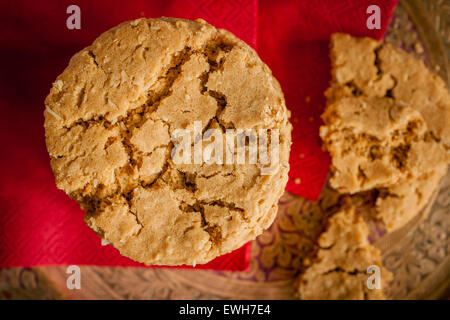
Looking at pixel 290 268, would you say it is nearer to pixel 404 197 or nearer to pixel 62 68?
pixel 404 197

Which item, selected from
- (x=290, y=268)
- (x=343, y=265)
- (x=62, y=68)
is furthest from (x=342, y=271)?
(x=62, y=68)

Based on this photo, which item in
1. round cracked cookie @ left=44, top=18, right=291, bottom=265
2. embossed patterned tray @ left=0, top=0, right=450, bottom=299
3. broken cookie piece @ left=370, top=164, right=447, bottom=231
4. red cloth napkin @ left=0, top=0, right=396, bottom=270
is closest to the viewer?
round cracked cookie @ left=44, top=18, right=291, bottom=265

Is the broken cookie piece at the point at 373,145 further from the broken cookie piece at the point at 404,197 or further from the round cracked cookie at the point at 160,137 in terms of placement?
the round cracked cookie at the point at 160,137

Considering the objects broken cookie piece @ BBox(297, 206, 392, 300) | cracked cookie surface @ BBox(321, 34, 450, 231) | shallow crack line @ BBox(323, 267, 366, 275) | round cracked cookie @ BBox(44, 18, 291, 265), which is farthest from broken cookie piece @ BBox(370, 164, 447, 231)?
round cracked cookie @ BBox(44, 18, 291, 265)

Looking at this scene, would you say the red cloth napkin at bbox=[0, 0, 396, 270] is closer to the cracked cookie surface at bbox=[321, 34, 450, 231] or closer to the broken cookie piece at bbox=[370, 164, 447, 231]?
the cracked cookie surface at bbox=[321, 34, 450, 231]
